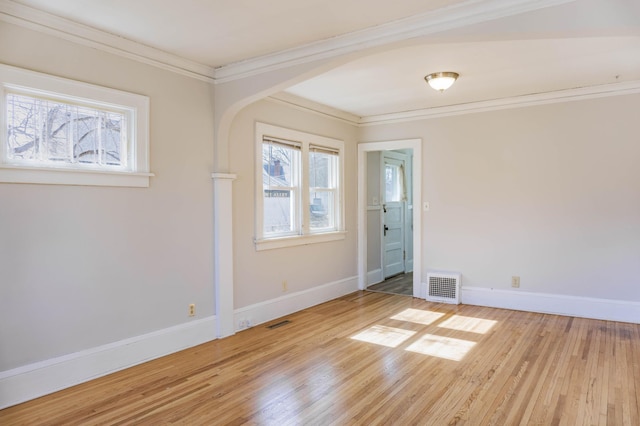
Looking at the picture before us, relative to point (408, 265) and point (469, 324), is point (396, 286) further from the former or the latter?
point (469, 324)

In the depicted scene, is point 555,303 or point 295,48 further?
point 555,303

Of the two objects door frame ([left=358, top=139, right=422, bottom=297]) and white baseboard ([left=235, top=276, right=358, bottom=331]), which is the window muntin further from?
white baseboard ([left=235, top=276, right=358, bottom=331])

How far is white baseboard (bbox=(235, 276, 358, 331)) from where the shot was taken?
4.22 m

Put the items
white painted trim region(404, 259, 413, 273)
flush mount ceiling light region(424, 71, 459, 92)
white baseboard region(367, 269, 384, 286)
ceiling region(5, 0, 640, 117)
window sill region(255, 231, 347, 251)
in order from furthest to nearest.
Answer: white painted trim region(404, 259, 413, 273) → white baseboard region(367, 269, 384, 286) → window sill region(255, 231, 347, 251) → flush mount ceiling light region(424, 71, 459, 92) → ceiling region(5, 0, 640, 117)

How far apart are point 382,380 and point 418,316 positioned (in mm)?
1794

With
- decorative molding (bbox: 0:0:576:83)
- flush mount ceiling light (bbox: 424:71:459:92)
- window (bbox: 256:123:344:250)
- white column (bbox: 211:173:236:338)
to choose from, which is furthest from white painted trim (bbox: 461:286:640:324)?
decorative molding (bbox: 0:0:576:83)

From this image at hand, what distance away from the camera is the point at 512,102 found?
4824 mm

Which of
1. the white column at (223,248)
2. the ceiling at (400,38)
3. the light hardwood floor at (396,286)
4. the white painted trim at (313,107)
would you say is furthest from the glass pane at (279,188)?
the light hardwood floor at (396,286)

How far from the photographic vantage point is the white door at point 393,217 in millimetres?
6762

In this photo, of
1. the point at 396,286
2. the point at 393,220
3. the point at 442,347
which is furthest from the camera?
the point at 393,220

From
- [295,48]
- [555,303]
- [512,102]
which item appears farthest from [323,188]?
[555,303]

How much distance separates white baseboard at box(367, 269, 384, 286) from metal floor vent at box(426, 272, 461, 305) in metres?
1.07

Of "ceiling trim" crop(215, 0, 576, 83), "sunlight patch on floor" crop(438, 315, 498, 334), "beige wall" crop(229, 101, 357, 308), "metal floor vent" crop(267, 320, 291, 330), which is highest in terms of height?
"ceiling trim" crop(215, 0, 576, 83)

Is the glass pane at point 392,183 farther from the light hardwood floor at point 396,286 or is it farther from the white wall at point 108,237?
the white wall at point 108,237
